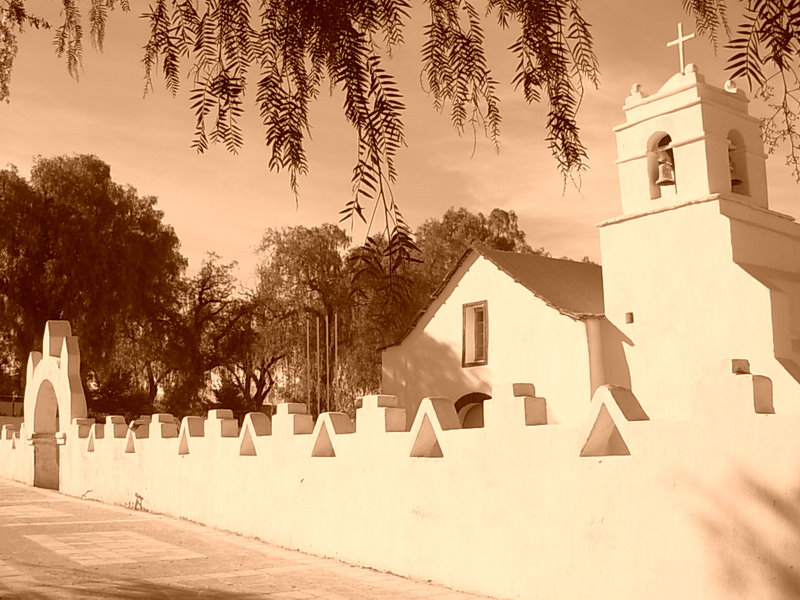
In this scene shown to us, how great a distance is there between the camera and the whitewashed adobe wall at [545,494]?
5.34m

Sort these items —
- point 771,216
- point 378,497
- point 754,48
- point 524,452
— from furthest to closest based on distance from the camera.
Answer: point 771,216, point 378,497, point 524,452, point 754,48

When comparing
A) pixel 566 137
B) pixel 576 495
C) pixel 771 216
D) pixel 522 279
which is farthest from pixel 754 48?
pixel 522 279

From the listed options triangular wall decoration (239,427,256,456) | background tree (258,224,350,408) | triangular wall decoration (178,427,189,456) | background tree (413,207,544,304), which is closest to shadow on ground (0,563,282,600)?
triangular wall decoration (239,427,256,456)

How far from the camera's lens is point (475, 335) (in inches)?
846

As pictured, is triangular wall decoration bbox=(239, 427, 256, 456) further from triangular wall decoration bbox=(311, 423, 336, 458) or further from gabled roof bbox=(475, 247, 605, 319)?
gabled roof bbox=(475, 247, 605, 319)

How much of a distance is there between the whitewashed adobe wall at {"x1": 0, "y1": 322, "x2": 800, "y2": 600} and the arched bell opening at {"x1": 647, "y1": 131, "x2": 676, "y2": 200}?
981cm

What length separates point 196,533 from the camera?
37.7 ft

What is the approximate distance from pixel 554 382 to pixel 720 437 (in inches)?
529

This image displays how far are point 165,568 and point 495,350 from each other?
13004mm

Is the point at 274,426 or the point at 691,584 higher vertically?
the point at 274,426

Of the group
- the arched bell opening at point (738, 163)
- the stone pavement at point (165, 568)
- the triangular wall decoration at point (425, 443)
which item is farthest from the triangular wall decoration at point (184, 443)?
the arched bell opening at point (738, 163)

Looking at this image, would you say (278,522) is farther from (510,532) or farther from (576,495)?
(576,495)

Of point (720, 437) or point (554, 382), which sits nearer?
point (720, 437)

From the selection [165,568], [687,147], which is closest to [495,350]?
[687,147]
